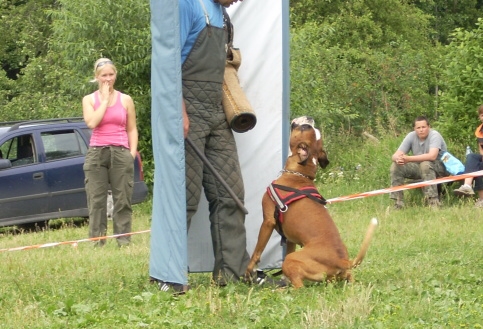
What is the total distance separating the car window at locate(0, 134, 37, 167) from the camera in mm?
13891

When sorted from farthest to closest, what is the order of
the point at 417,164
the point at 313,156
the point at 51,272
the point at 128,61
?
the point at 128,61, the point at 417,164, the point at 51,272, the point at 313,156

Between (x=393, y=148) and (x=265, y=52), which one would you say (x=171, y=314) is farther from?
(x=393, y=148)

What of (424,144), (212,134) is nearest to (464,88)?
(424,144)

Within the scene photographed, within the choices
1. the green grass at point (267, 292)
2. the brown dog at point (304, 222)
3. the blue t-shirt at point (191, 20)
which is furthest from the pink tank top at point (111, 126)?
the blue t-shirt at point (191, 20)

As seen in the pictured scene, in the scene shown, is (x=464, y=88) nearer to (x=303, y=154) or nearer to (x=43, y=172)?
(x=43, y=172)

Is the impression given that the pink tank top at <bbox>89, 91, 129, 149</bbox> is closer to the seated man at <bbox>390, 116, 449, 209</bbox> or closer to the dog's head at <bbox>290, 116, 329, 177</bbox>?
the dog's head at <bbox>290, 116, 329, 177</bbox>

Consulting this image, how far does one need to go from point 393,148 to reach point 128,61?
5.18m

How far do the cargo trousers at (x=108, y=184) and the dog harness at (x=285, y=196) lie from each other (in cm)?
360

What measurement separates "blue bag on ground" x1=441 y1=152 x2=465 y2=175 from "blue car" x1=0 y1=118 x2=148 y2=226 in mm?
4585

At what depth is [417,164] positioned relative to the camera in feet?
40.8

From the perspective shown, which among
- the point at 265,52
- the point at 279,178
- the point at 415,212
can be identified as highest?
the point at 265,52

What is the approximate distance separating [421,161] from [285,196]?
604 centimetres

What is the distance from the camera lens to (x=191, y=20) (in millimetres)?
6293

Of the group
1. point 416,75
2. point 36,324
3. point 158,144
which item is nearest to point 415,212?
Result: point 158,144
